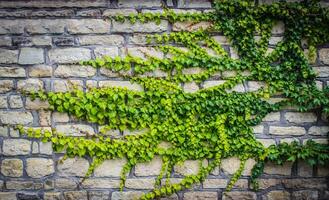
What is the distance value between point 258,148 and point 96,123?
66.6 inches

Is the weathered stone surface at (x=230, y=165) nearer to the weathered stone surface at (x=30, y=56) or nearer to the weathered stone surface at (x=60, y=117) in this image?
the weathered stone surface at (x=60, y=117)

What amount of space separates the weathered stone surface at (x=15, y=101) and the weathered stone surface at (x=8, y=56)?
354 mm

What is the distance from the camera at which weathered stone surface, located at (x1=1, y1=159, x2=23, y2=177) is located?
10.4 ft

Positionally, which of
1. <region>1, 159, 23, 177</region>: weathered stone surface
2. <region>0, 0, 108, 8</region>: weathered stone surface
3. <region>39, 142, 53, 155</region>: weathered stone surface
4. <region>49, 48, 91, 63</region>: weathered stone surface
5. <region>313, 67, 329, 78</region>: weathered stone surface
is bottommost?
<region>1, 159, 23, 177</region>: weathered stone surface

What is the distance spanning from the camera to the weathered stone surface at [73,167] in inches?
125

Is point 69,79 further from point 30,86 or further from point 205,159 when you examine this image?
point 205,159

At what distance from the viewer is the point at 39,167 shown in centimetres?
317

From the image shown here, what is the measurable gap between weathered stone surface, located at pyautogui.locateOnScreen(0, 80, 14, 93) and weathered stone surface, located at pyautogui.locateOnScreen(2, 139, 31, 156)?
518mm

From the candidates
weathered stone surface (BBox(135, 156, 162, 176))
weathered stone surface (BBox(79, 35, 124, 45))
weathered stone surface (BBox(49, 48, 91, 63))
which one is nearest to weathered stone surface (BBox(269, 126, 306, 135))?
weathered stone surface (BBox(135, 156, 162, 176))

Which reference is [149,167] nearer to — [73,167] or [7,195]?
[73,167]

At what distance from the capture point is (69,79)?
3.16 metres

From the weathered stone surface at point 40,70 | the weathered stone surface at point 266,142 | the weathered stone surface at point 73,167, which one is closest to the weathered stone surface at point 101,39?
the weathered stone surface at point 40,70

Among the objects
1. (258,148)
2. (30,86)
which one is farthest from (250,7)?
(30,86)

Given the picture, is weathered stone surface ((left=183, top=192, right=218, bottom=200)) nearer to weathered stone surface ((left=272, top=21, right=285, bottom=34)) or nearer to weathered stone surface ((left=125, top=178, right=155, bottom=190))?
weathered stone surface ((left=125, top=178, right=155, bottom=190))
